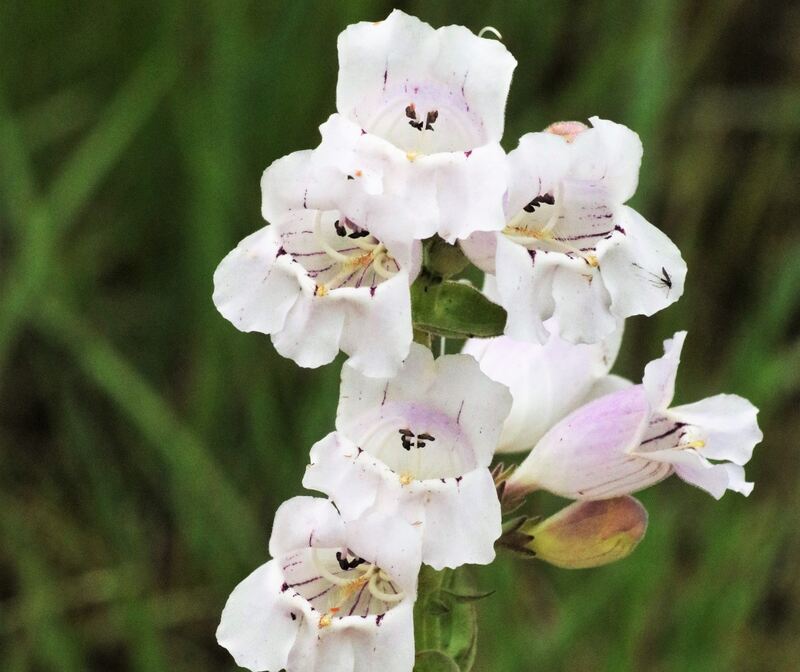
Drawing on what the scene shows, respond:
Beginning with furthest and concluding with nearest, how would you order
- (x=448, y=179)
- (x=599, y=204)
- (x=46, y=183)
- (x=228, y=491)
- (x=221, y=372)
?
1. (x=46, y=183)
2. (x=221, y=372)
3. (x=228, y=491)
4. (x=599, y=204)
5. (x=448, y=179)

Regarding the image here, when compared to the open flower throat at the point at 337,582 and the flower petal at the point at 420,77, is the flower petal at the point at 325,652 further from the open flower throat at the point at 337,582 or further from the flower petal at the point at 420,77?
the flower petal at the point at 420,77

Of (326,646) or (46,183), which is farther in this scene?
(46,183)

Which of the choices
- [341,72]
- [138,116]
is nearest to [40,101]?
[138,116]

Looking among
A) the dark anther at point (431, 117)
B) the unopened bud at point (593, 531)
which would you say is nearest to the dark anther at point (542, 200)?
the dark anther at point (431, 117)

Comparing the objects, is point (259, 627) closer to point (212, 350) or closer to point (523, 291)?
point (523, 291)

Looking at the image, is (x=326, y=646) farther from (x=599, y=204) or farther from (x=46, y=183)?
(x=46, y=183)

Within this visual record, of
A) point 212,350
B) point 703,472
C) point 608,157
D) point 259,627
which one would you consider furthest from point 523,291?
point 212,350

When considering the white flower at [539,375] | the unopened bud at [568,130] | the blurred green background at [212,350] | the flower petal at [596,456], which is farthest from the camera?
the blurred green background at [212,350]
